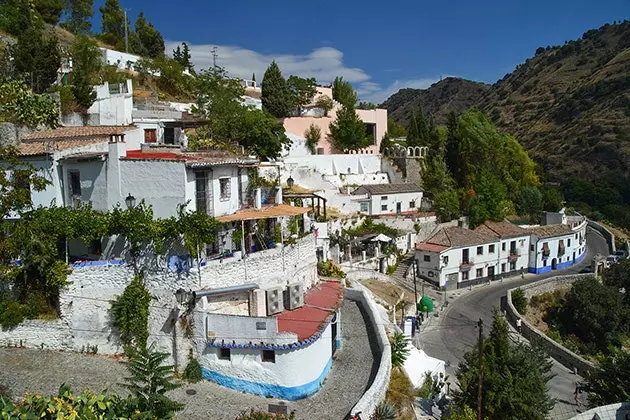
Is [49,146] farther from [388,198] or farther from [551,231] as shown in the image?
[551,231]

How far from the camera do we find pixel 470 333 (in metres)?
31.5

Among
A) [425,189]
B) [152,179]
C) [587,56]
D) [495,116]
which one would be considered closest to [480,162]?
[425,189]

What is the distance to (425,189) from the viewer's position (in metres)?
49.5

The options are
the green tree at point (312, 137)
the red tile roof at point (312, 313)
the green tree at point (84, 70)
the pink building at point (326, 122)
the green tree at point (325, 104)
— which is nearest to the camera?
the red tile roof at point (312, 313)

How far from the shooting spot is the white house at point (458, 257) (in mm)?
39156

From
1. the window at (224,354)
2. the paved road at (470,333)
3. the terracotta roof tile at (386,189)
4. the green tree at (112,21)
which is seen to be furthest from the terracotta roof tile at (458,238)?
the green tree at (112,21)

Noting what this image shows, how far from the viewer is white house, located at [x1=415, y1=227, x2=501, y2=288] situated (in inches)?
1542

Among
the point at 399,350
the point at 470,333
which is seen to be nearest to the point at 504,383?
the point at 399,350

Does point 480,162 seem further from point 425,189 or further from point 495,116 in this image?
point 495,116

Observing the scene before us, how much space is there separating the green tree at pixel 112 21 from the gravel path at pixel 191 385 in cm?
4732

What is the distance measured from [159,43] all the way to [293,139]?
2318cm

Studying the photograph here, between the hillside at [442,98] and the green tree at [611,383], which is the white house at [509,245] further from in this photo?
the hillside at [442,98]

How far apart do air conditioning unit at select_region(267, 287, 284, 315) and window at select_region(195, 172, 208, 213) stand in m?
4.14

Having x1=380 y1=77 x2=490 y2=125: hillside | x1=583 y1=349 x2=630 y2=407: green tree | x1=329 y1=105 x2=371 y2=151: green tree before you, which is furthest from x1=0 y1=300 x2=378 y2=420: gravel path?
x1=380 y1=77 x2=490 y2=125: hillside
